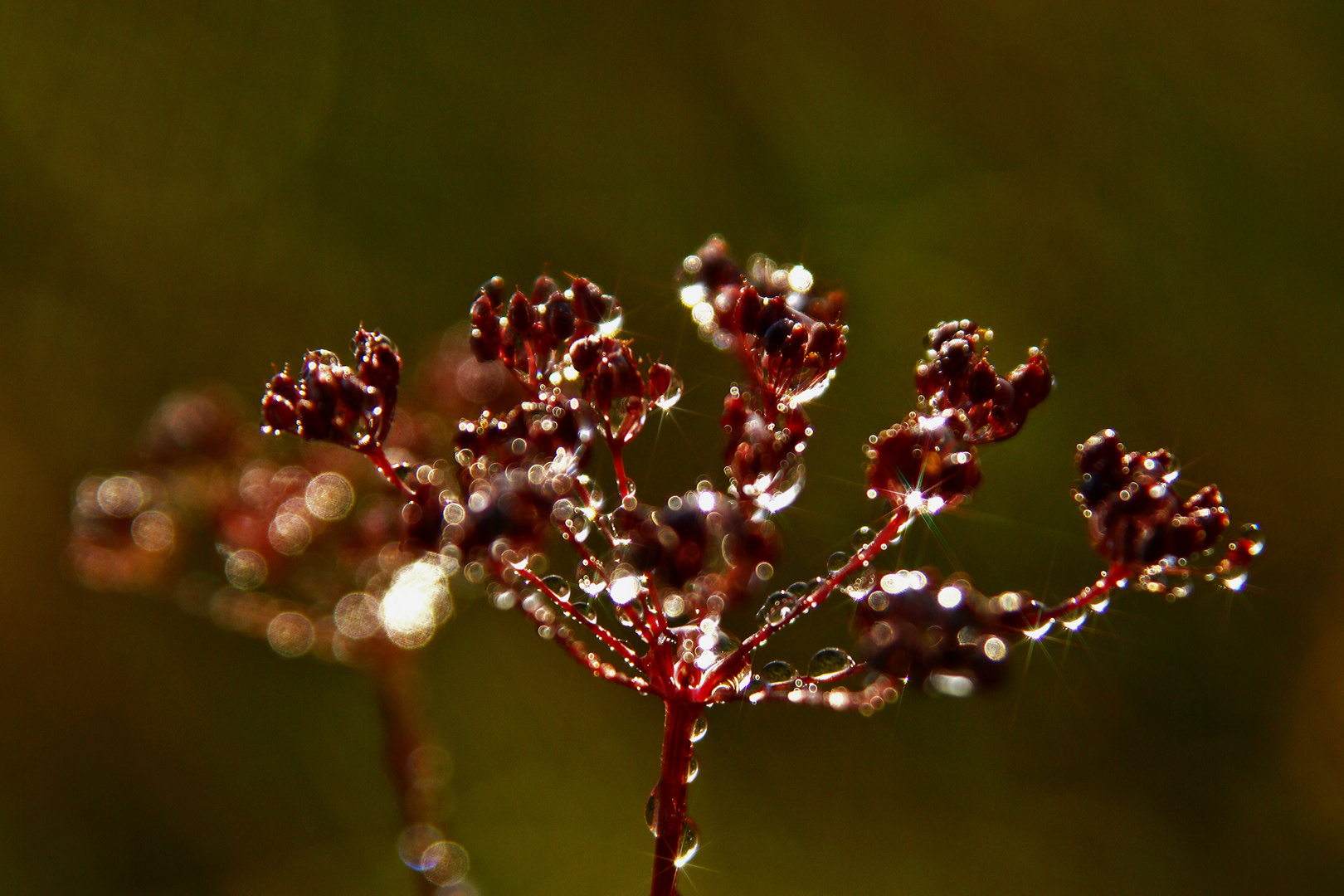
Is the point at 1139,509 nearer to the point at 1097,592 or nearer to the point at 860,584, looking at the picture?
the point at 1097,592

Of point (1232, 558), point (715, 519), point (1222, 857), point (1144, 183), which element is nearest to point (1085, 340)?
point (1144, 183)

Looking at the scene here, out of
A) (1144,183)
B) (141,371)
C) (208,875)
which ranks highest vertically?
(1144,183)

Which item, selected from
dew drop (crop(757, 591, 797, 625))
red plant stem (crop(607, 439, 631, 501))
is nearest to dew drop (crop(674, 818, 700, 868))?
dew drop (crop(757, 591, 797, 625))

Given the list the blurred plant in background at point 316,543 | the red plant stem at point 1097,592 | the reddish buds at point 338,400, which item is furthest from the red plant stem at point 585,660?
the blurred plant in background at point 316,543

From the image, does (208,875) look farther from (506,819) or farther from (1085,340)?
(1085,340)

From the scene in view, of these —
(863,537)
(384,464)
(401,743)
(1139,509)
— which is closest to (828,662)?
(863,537)

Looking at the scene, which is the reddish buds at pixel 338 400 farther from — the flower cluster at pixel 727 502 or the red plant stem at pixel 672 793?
the red plant stem at pixel 672 793
